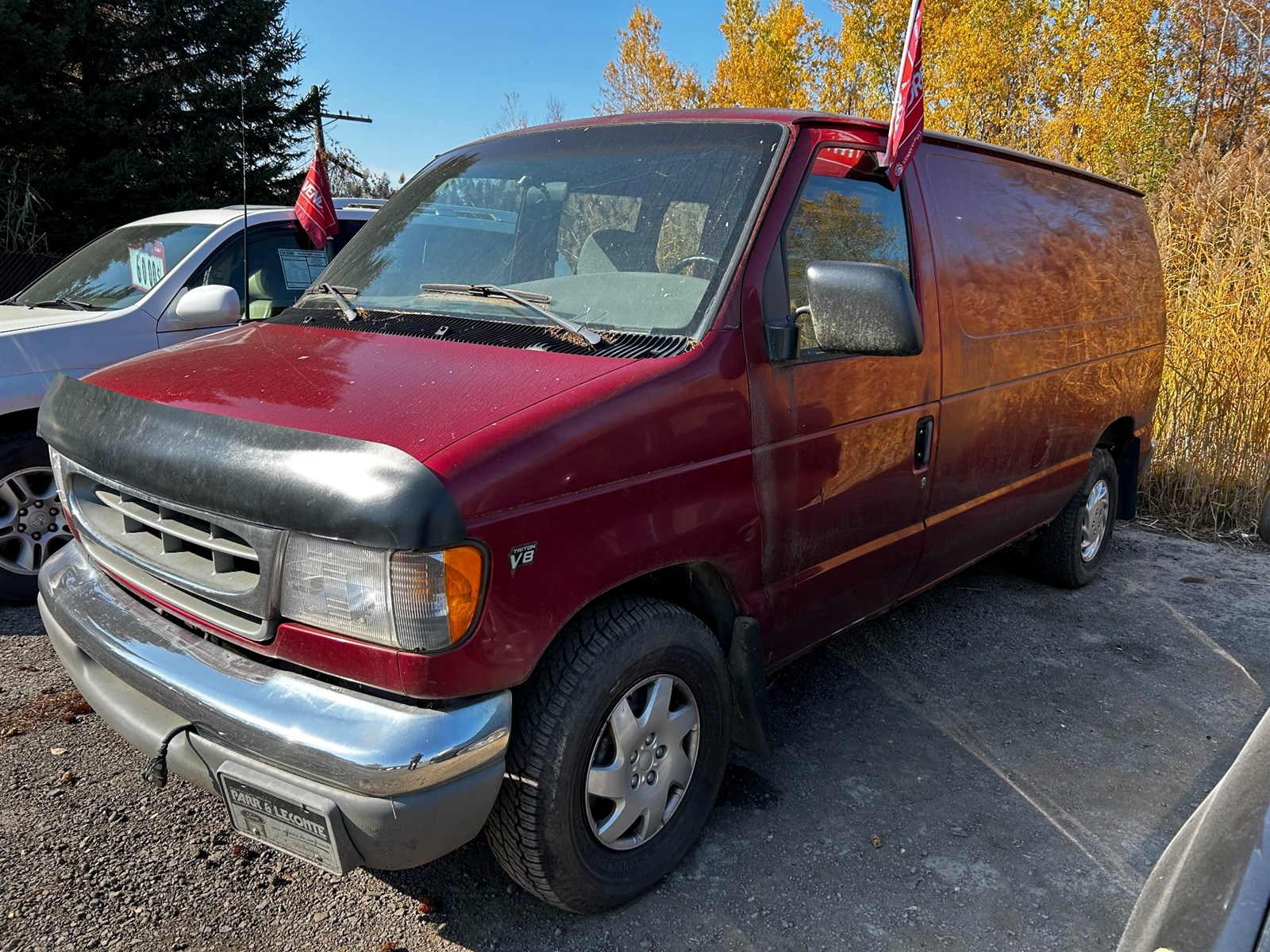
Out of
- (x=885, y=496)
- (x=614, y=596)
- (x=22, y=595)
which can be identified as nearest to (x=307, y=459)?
(x=614, y=596)

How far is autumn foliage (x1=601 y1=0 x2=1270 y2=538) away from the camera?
654 cm

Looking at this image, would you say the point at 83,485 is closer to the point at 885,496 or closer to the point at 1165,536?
the point at 885,496

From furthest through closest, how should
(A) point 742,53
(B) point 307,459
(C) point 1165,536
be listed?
(A) point 742,53 < (C) point 1165,536 < (B) point 307,459

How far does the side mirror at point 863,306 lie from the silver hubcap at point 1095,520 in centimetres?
293

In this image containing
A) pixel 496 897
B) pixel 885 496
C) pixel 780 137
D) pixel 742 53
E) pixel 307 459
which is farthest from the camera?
pixel 742 53

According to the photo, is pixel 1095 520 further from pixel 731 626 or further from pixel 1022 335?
pixel 731 626

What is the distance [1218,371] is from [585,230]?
19.5 ft

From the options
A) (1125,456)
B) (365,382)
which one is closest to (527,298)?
(365,382)

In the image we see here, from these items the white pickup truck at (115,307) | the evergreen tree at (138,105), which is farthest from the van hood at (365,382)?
the evergreen tree at (138,105)

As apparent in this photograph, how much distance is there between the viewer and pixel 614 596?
89.4 inches

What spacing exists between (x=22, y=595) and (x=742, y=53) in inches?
1035

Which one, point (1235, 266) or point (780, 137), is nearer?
point (780, 137)

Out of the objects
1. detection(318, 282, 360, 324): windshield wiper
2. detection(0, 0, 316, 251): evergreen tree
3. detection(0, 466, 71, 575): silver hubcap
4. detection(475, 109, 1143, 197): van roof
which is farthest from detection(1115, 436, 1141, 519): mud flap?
detection(0, 0, 316, 251): evergreen tree

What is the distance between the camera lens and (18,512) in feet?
13.6
